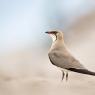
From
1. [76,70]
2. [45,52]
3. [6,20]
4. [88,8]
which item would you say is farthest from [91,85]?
[6,20]

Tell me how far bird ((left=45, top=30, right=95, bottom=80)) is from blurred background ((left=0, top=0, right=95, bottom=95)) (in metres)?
0.04

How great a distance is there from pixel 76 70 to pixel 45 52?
19 centimetres

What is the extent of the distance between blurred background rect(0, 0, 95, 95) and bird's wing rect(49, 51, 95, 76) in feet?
0.13

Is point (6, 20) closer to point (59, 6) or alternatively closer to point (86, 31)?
point (59, 6)

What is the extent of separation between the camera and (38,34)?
1734mm

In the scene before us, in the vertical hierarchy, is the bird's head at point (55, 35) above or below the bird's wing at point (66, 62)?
above

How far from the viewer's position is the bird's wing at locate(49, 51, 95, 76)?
1574mm

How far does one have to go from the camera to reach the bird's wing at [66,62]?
5.16ft

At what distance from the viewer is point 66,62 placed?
1.58m

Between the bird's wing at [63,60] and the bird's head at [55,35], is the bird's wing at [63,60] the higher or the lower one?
the lower one

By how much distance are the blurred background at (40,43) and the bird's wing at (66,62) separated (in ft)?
0.13

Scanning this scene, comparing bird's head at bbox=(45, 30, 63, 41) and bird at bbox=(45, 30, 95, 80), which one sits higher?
bird's head at bbox=(45, 30, 63, 41)

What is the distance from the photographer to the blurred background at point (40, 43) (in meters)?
1.64

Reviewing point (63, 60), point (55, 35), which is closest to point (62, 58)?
point (63, 60)
